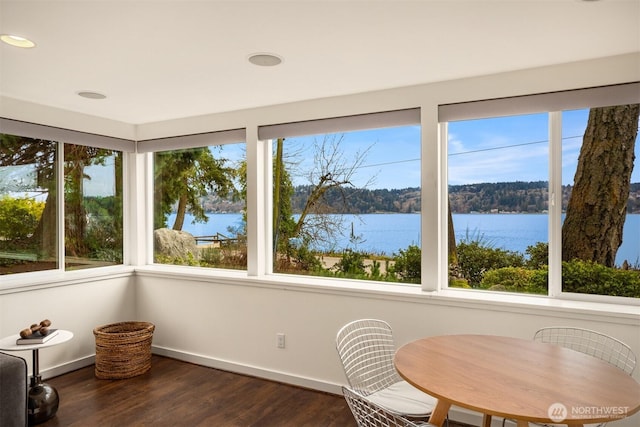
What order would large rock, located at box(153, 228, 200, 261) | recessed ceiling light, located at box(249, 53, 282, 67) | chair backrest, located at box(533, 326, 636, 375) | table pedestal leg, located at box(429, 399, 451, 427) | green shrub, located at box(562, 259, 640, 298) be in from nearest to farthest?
table pedestal leg, located at box(429, 399, 451, 427)
chair backrest, located at box(533, 326, 636, 375)
recessed ceiling light, located at box(249, 53, 282, 67)
green shrub, located at box(562, 259, 640, 298)
large rock, located at box(153, 228, 200, 261)

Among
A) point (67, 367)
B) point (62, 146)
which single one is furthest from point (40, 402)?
point (62, 146)

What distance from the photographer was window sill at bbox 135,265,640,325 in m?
2.51

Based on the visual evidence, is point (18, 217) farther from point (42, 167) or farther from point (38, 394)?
point (38, 394)

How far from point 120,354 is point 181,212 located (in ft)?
4.97

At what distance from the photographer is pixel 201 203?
430 centimetres

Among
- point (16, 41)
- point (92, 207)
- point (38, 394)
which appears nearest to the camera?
point (16, 41)

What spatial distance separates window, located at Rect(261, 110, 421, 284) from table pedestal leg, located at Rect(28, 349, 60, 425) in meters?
1.91

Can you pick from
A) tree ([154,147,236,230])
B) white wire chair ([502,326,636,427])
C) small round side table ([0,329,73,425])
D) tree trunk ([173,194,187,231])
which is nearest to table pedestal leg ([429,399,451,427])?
white wire chair ([502,326,636,427])

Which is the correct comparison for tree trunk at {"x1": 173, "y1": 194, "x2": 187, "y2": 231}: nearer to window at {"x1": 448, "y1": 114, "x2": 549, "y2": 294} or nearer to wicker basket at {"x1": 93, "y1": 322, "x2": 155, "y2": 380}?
wicker basket at {"x1": 93, "y1": 322, "x2": 155, "y2": 380}

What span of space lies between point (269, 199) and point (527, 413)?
9.21 feet

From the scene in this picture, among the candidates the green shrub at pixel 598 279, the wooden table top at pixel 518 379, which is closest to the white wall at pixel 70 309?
the wooden table top at pixel 518 379

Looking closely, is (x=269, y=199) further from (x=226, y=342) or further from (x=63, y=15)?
(x=63, y=15)

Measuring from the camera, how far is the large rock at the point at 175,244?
14.3 feet

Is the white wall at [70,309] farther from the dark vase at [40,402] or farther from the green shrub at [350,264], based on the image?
the green shrub at [350,264]
